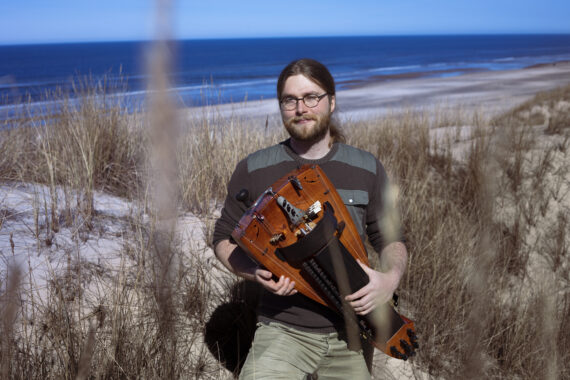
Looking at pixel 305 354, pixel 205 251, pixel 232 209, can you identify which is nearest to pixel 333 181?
pixel 232 209

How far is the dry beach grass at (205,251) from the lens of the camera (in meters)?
2.08

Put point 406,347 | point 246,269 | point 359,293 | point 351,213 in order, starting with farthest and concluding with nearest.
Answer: point 351,213
point 246,269
point 406,347
point 359,293

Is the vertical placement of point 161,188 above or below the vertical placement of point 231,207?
above

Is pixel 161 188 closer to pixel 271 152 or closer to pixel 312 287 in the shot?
pixel 312 287

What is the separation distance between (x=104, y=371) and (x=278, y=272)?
90cm

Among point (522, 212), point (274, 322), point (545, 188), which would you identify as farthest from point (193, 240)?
point (545, 188)

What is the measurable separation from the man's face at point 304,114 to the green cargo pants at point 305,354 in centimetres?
100

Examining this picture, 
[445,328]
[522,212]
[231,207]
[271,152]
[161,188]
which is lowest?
[445,328]

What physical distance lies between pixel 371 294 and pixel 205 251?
1.98m

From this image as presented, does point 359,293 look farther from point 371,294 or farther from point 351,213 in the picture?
point 351,213

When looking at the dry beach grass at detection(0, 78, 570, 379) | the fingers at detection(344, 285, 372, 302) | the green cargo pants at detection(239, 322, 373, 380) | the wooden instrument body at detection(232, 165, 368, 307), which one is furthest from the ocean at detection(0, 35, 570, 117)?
the green cargo pants at detection(239, 322, 373, 380)

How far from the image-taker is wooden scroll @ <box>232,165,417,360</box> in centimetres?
181

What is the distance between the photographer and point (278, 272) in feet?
6.37

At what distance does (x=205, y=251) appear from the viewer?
3.66 metres
